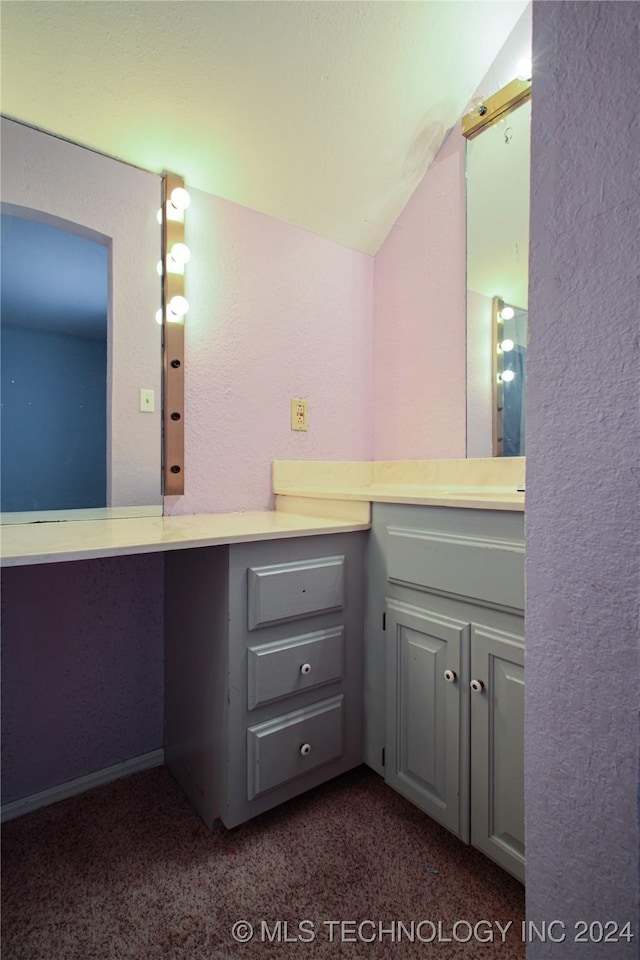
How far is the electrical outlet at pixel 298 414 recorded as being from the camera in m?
1.88

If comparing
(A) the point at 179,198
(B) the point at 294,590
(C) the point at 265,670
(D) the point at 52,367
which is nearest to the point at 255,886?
(C) the point at 265,670

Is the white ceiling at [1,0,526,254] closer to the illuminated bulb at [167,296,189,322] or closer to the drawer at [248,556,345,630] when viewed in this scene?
the illuminated bulb at [167,296,189,322]

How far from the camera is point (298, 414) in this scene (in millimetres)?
1890

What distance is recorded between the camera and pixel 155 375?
1.53m

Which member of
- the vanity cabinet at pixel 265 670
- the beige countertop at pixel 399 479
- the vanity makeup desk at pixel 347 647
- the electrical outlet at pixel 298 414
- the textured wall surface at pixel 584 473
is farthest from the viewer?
the electrical outlet at pixel 298 414

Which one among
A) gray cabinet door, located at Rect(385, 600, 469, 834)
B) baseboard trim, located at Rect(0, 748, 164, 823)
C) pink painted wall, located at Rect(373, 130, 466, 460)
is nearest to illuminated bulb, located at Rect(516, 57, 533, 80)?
pink painted wall, located at Rect(373, 130, 466, 460)

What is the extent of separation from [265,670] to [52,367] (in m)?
1.10

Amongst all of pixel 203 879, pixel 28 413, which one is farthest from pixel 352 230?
pixel 203 879

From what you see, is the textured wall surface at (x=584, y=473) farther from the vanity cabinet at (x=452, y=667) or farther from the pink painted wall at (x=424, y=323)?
the pink painted wall at (x=424, y=323)

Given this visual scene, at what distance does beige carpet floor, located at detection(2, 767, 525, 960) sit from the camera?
0.92 metres

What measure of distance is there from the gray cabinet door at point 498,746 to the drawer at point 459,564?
0.10m

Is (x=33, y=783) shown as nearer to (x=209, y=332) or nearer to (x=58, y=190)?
(x=209, y=332)

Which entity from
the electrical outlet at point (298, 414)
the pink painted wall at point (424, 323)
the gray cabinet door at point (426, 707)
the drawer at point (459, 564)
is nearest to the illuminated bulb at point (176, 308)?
the electrical outlet at point (298, 414)

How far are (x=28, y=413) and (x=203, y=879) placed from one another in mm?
1308
